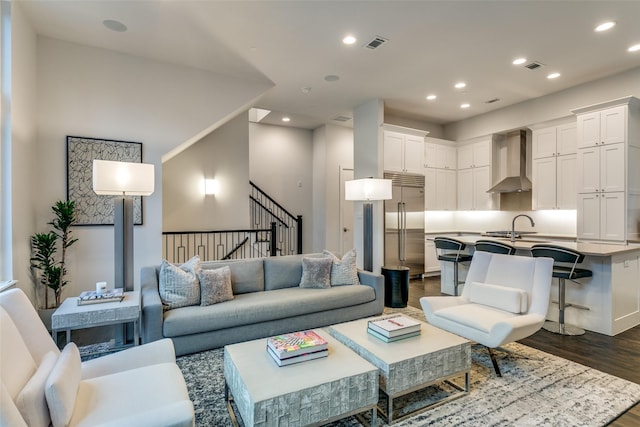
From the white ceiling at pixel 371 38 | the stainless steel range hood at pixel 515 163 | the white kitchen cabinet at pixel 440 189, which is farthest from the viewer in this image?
the white kitchen cabinet at pixel 440 189

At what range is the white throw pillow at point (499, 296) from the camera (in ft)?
9.23

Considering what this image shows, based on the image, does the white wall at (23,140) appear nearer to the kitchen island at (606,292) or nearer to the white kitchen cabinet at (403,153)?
the white kitchen cabinet at (403,153)

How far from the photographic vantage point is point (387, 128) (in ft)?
18.9

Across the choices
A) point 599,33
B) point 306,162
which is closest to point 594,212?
point 599,33

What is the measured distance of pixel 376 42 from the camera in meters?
3.76

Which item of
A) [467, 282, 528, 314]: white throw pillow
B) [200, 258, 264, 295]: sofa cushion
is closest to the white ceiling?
[200, 258, 264, 295]: sofa cushion

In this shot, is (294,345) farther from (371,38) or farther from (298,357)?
(371,38)

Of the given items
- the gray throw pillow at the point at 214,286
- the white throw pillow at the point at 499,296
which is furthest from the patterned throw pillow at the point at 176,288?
the white throw pillow at the point at 499,296

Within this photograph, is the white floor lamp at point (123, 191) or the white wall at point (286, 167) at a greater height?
the white wall at point (286, 167)

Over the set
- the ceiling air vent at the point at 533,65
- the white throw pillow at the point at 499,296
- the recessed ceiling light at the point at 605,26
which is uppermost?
the ceiling air vent at the point at 533,65

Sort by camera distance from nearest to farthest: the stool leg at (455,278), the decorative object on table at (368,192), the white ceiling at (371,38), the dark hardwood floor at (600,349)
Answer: the dark hardwood floor at (600,349)
the white ceiling at (371,38)
the decorative object on table at (368,192)
the stool leg at (455,278)

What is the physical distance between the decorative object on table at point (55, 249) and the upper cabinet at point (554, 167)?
23.1 ft

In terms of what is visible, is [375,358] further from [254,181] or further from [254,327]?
[254,181]

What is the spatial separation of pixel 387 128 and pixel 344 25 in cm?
258
